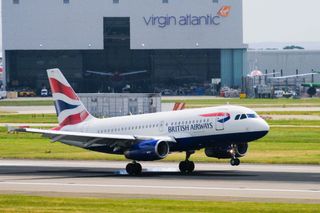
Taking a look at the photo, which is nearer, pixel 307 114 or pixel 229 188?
pixel 229 188

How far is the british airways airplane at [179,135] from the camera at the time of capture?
51719mm

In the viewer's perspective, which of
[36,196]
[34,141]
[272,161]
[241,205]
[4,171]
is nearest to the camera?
[241,205]

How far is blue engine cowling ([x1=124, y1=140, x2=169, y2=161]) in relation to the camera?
51.4m

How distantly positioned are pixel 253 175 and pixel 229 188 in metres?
6.65

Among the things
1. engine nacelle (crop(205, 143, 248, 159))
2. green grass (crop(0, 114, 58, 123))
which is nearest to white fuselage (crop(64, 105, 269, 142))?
engine nacelle (crop(205, 143, 248, 159))

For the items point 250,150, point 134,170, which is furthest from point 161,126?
point 250,150

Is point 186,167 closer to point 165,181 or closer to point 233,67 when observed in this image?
point 165,181

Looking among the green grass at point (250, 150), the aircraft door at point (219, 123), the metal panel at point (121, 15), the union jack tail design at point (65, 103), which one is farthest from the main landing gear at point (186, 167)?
the metal panel at point (121, 15)

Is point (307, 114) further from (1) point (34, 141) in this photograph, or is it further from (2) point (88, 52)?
(2) point (88, 52)

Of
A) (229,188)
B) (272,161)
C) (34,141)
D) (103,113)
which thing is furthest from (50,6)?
(229,188)

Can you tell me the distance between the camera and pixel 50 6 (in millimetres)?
187750

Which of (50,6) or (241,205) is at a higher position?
(50,6)

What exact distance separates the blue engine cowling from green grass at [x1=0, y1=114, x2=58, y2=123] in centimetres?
5443

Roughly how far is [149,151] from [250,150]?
60.2 ft
